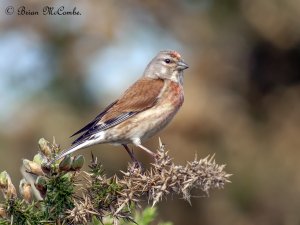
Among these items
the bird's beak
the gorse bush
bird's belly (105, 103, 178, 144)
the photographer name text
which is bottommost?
the gorse bush

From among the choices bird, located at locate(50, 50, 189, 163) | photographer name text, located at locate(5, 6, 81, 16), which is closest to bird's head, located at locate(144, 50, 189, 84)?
bird, located at locate(50, 50, 189, 163)

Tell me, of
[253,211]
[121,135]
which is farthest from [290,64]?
[121,135]

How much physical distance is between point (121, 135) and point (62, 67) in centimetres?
614

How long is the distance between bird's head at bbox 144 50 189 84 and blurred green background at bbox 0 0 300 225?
12.3 ft

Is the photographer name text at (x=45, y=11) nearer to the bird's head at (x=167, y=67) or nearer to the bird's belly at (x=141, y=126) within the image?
the bird's head at (x=167, y=67)

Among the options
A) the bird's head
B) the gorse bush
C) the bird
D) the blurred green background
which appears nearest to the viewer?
the gorse bush

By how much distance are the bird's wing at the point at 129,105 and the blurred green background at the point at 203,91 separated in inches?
161

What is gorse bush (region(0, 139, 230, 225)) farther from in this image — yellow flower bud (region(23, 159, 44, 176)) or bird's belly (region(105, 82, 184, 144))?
bird's belly (region(105, 82, 184, 144))

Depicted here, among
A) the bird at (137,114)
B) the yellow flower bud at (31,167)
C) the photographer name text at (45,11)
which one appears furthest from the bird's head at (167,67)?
the photographer name text at (45,11)

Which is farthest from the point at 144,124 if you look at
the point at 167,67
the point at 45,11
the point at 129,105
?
the point at 45,11

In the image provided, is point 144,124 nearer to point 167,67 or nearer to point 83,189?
point 167,67

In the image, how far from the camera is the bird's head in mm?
5887

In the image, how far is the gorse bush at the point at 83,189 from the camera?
260 centimetres

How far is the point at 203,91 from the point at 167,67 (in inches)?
222
